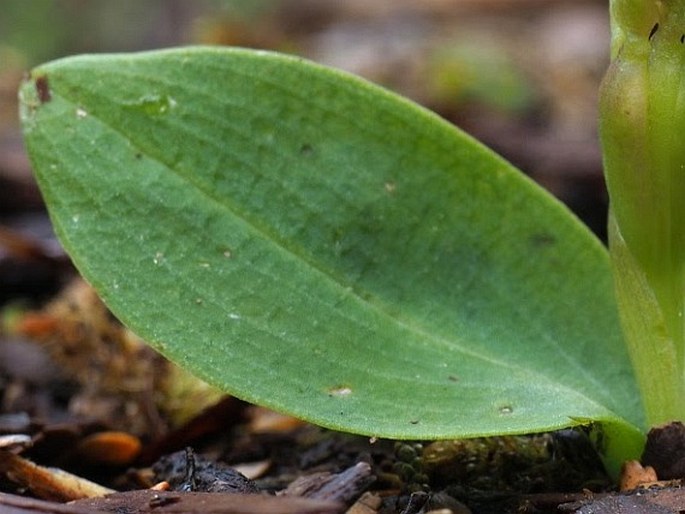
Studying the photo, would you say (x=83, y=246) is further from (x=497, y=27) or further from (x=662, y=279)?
(x=497, y=27)

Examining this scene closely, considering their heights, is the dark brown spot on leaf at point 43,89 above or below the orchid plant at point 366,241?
above

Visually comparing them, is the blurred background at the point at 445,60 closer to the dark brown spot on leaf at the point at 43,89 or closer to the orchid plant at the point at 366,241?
the orchid plant at the point at 366,241

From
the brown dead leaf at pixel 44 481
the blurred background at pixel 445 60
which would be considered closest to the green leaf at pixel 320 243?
the brown dead leaf at pixel 44 481

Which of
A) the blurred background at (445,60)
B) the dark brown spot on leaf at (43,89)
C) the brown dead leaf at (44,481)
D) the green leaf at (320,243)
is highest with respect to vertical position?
the blurred background at (445,60)

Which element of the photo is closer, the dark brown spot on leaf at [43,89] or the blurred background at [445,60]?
the dark brown spot on leaf at [43,89]

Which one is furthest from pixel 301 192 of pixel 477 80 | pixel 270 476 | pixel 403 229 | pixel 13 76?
pixel 13 76

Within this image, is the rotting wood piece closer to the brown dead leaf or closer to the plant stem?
the brown dead leaf
